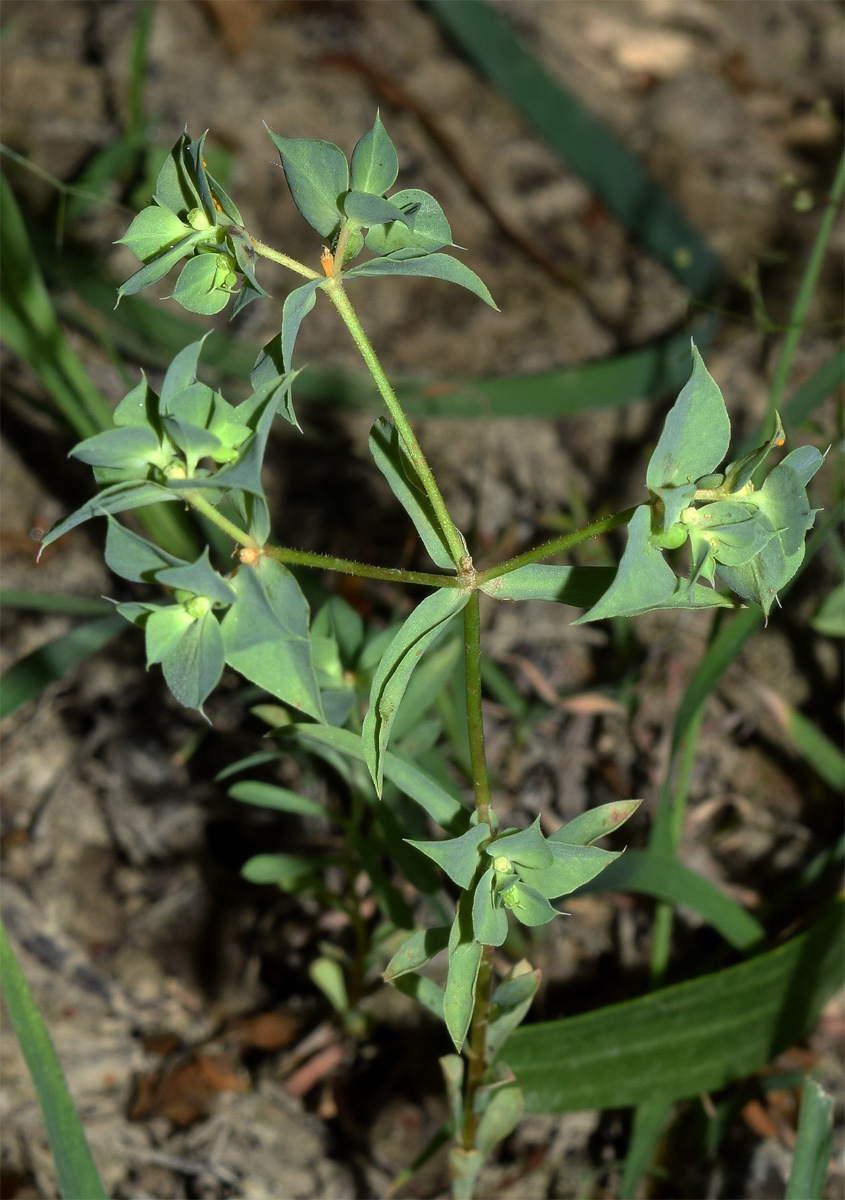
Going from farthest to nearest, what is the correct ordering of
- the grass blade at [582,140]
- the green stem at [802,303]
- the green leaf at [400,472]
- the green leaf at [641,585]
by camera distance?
the grass blade at [582,140]
the green stem at [802,303]
the green leaf at [400,472]
the green leaf at [641,585]

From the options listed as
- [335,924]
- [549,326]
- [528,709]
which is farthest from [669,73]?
[335,924]

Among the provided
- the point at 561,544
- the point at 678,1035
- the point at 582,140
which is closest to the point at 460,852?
the point at 561,544

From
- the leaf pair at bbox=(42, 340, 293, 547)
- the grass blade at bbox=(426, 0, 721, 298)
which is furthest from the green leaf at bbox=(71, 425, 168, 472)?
the grass blade at bbox=(426, 0, 721, 298)

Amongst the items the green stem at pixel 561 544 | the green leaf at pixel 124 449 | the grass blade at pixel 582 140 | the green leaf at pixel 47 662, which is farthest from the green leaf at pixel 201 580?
the grass blade at pixel 582 140

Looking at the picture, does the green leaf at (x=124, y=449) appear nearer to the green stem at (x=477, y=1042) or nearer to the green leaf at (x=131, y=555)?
the green leaf at (x=131, y=555)

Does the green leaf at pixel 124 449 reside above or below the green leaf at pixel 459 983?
above

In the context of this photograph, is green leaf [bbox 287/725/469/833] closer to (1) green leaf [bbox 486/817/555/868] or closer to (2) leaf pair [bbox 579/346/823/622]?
(1) green leaf [bbox 486/817/555/868]

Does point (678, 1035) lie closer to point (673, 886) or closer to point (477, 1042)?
point (673, 886)
